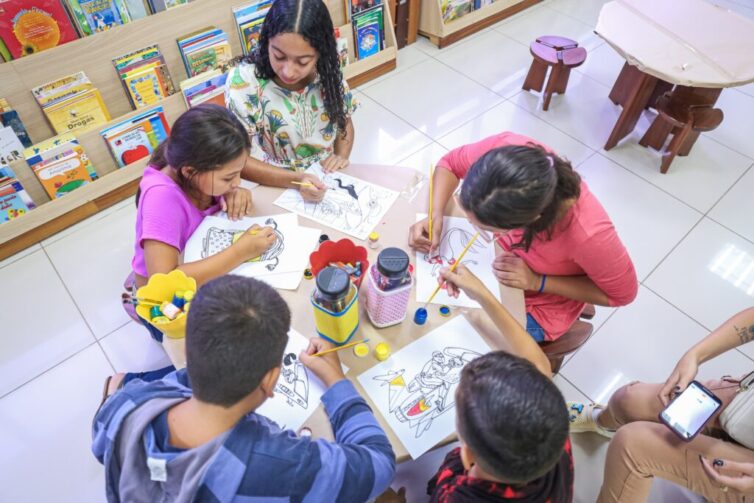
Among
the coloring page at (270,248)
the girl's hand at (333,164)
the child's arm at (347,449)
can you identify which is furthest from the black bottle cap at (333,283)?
the girl's hand at (333,164)

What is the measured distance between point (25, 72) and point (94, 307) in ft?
3.54

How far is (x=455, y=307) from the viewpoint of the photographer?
1276 millimetres

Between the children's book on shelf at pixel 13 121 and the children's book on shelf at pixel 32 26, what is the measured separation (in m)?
0.21

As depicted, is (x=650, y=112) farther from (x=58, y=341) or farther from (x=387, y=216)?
(x=58, y=341)

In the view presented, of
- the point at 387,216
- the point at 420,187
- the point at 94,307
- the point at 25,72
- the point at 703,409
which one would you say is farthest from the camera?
the point at 94,307

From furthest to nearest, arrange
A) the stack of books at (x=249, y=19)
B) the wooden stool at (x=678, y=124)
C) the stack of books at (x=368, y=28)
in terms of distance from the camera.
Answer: the stack of books at (x=368, y=28) → the wooden stool at (x=678, y=124) → the stack of books at (x=249, y=19)

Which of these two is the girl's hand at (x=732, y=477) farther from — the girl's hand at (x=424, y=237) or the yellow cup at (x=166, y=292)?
the yellow cup at (x=166, y=292)

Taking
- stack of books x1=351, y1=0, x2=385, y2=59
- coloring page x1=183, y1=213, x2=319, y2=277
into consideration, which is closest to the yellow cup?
coloring page x1=183, y1=213, x2=319, y2=277

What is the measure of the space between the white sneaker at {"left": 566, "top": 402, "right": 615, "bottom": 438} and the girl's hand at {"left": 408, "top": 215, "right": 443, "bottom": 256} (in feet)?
3.09

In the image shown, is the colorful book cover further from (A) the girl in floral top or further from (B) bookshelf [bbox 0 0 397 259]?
(A) the girl in floral top

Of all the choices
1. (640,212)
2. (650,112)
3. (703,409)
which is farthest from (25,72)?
(650,112)

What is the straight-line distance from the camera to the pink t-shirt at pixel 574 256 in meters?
1.24

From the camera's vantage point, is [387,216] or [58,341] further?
[58,341]

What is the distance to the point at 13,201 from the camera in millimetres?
2182
